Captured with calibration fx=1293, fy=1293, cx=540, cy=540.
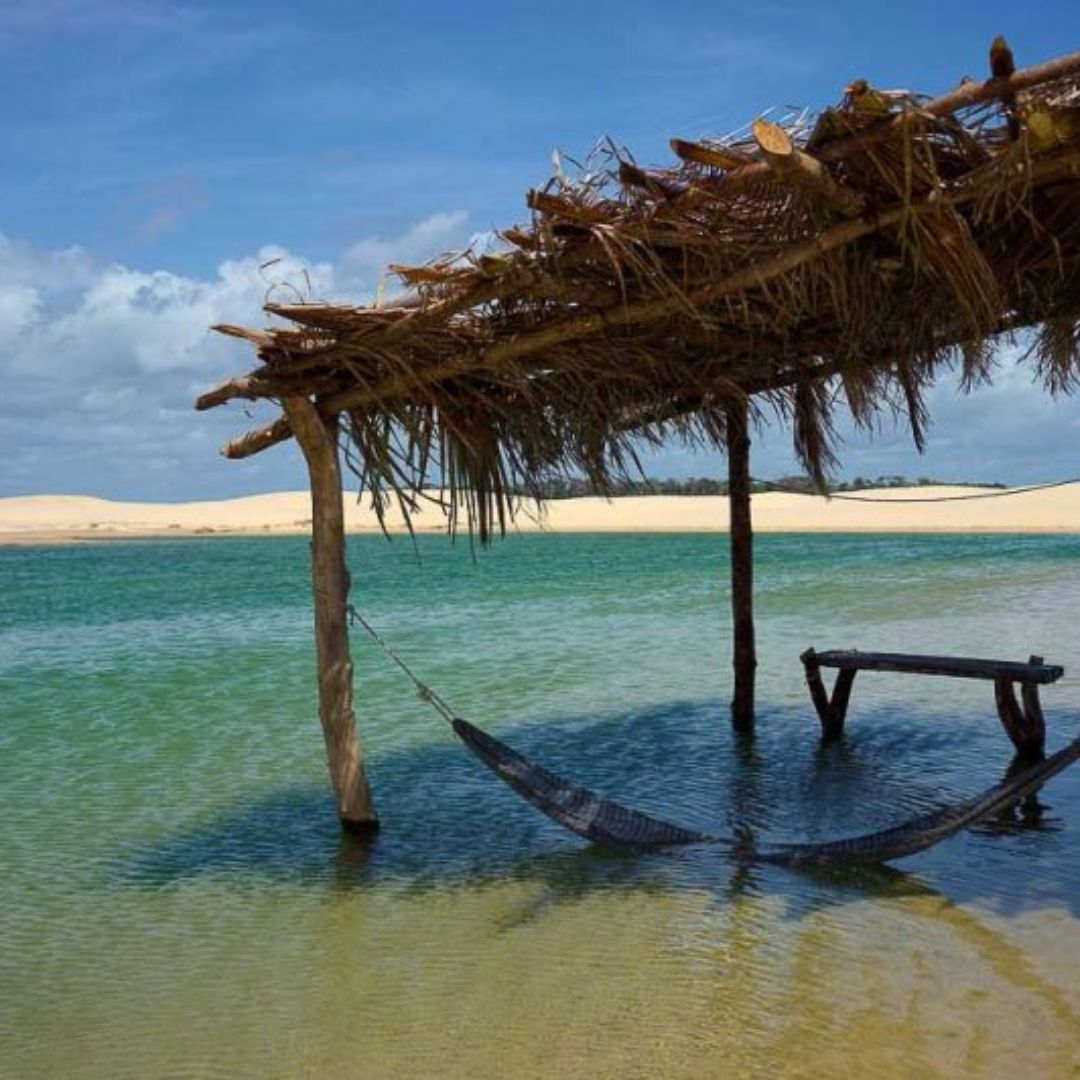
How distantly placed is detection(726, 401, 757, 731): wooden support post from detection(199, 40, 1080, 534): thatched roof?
595 mm

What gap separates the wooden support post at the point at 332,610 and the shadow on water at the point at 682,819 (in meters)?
0.39

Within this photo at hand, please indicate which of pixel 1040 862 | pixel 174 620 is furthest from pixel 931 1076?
pixel 174 620

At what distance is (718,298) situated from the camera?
17.6 ft

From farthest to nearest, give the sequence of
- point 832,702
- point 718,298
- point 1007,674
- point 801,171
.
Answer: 1. point 832,702
2. point 1007,674
3. point 718,298
4. point 801,171

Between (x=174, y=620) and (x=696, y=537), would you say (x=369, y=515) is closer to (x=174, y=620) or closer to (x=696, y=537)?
(x=696, y=537)

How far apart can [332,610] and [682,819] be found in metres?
2.07

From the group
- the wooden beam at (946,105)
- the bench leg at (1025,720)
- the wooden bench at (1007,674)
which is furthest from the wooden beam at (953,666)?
the wooden beam at (946,105)

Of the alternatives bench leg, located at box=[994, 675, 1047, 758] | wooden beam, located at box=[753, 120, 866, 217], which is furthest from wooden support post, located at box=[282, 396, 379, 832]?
bench leg, located at box=[994, 675, 1047, 758]

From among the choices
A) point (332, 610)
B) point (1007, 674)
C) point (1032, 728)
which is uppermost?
point (332, 610)

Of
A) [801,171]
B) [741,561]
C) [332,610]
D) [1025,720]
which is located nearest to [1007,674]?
[1025,720]

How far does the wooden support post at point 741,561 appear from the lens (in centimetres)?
821

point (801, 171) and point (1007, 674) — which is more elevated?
point (801, 171)

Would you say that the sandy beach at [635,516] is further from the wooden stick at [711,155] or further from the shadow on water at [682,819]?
the wooden stick at [711,155]

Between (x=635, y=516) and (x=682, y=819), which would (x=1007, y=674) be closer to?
(x=682, y=819)
